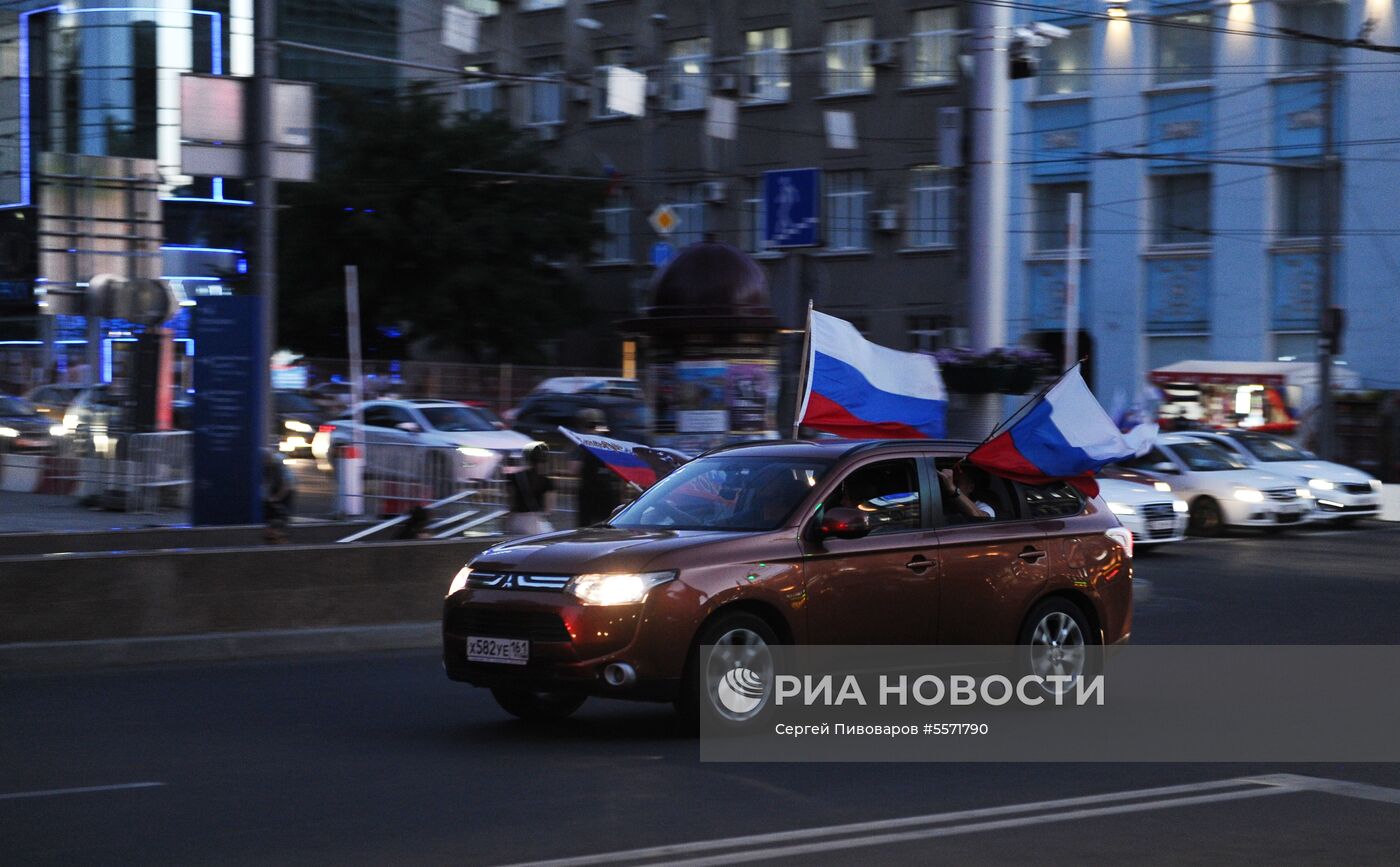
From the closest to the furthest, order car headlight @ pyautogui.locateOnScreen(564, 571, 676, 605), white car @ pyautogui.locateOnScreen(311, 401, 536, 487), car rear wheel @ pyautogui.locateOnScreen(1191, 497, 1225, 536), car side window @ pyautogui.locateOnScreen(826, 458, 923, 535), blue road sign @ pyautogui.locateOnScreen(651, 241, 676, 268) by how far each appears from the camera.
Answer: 1. car headlight @ pyautogui.locateOnScreen(564, 571, 676, 605)
2. car side window @ pyautogui.locateOnScreen(826, 458, 923, 535)
3. car rear wheel @ pyautogui.locateOnScreen(1191, 497, 1225, 536)
4. white car @ pyautogui.locateOnScreen(311, 401, 536, 487)
5. blue road sign @ pyautogui.locateOnScreen(651, 241, 676, 268)

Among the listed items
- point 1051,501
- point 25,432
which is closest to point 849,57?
point 25,432

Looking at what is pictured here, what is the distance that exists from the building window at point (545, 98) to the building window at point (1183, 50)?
1716 cm

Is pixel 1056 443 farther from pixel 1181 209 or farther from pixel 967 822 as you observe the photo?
pixel 1181 209

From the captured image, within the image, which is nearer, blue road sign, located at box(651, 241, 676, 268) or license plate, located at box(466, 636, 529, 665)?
license plate, located at box(466, 636, 529, 665)

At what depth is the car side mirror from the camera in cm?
970

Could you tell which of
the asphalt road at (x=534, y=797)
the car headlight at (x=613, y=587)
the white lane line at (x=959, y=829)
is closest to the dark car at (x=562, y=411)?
the asphalt road at (x=534, y=797)

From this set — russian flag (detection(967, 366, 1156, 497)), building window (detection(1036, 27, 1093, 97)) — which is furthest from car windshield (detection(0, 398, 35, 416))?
russian flag (detection(967, 366, 1156, 497))

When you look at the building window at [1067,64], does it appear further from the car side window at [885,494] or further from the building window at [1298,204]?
the car side window at [885,494]

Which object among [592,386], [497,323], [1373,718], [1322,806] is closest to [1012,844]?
[1322,806]

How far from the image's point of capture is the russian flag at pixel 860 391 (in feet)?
42.5

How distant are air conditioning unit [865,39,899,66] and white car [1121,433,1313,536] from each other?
61.1 ft

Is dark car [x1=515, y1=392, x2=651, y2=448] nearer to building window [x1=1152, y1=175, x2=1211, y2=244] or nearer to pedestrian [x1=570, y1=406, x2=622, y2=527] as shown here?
building window [x1=1152, y1=175, x2=1211, y2=244]

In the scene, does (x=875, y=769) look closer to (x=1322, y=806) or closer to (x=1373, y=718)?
(x=1322, y=806)

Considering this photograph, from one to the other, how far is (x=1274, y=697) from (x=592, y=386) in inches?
1045
